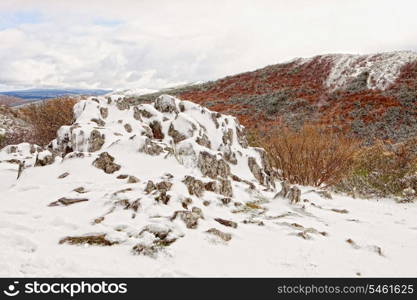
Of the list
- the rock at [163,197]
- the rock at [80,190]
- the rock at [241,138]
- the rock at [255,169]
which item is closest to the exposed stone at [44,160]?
the rock at [80,190]

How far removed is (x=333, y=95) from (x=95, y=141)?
109 feet

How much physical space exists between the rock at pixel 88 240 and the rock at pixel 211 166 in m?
4.47

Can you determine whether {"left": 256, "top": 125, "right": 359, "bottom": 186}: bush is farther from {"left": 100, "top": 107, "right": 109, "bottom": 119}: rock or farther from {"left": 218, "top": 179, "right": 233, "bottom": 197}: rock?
{"left": 100, "top": 107, "right": 109, "bottom": 119}: rock

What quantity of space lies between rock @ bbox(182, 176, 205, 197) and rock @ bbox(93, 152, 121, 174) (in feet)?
7.59

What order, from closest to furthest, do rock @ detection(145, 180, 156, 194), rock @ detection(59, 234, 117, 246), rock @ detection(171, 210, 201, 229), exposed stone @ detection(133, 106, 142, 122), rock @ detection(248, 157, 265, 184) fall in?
rock @ detection(59, 234, 117, 246) < rock @ detection(171, 210, 201, 229) < rock @ detection(145, 180, 156, 194) < rock @ detection(248, 157, 265, 184) < exposed stone @ detection(133, 106, 142, 122)

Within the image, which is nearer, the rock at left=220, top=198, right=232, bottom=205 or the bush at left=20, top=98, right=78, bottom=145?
the rock at left=220, top=198, right=232, bottom=205

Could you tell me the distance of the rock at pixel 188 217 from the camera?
21.5 feet

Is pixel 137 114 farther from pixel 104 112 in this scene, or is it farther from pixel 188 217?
pixel 188 217

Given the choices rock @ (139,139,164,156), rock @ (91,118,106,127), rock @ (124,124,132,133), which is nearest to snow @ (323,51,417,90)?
rock @ (124,124,132,133)

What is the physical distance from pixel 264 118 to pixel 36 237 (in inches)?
1264

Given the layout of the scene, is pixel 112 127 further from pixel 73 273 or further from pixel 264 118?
pixel 264 118

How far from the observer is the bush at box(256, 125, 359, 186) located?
1403 centimetres

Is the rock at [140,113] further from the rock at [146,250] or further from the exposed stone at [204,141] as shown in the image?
the rock at [146,250]

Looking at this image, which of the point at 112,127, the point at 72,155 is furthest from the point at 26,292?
the point at 112,127
